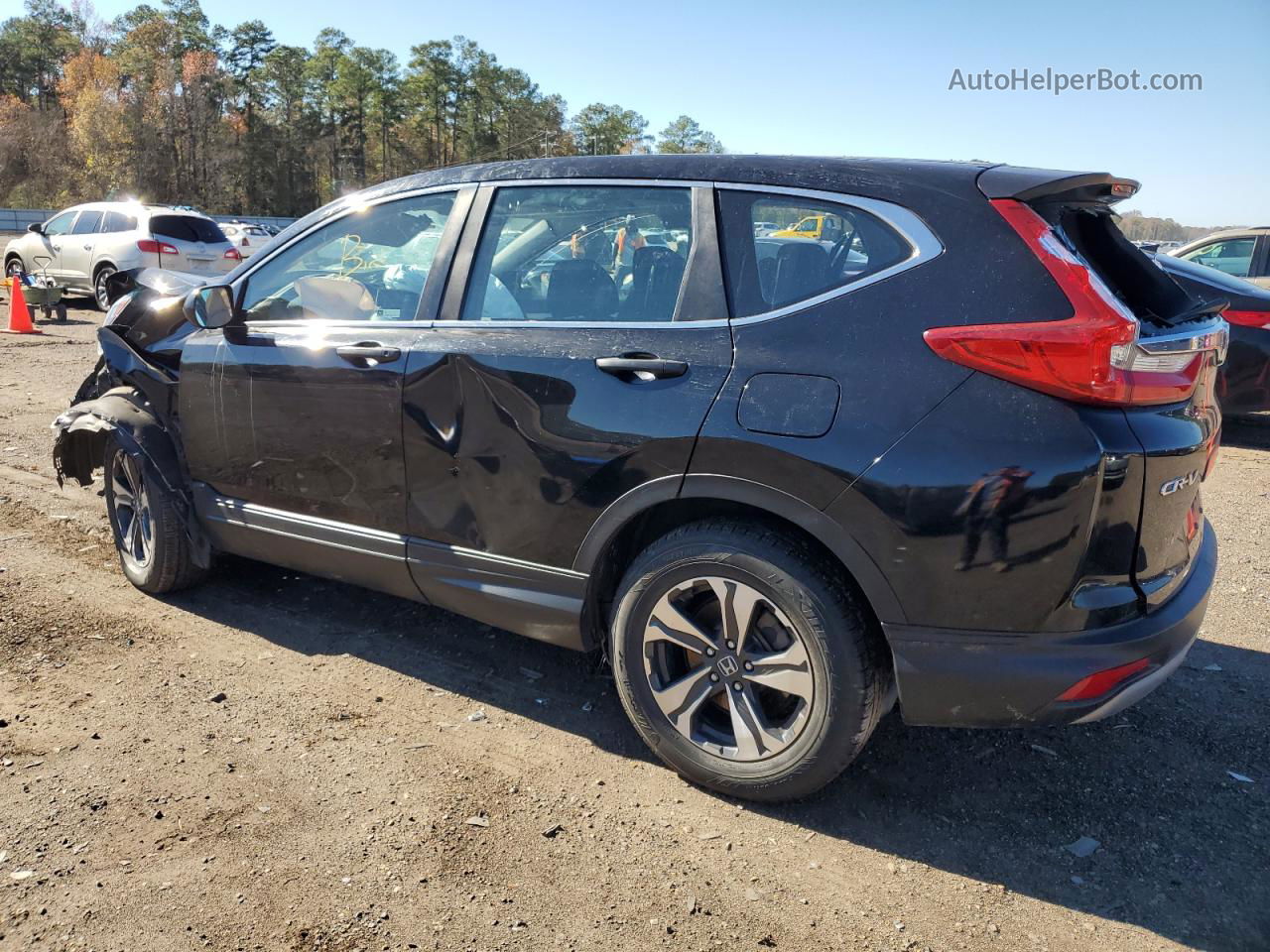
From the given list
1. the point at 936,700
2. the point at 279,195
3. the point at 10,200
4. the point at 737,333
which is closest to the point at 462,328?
the point at 737,333

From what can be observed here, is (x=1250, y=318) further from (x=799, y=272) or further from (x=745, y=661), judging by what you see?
(x=745, y=661)

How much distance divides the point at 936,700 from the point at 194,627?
316 centimetres

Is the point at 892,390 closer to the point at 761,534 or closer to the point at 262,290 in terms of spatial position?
the point at 761,534

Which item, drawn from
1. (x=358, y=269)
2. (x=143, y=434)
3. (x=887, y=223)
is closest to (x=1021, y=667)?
(x=887, y=223)

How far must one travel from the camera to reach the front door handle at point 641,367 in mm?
2721

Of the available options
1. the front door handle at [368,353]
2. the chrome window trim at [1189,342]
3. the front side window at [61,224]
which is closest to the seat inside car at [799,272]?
the chrome window trim at [1189,342]

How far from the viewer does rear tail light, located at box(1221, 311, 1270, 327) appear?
7152 millimetres

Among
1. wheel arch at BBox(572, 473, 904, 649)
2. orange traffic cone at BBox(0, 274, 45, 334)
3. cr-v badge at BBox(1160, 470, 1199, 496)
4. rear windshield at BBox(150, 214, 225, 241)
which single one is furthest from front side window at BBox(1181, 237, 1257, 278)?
orange traffic cone at BBox(0, 274, 45, 334)

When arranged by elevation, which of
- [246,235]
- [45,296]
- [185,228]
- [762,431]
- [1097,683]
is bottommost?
[1097,683]

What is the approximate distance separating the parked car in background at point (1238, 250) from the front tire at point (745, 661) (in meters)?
9.97

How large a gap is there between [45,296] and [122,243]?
1461 millimetres

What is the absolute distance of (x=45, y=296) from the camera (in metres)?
14.1

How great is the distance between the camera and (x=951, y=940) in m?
2.29

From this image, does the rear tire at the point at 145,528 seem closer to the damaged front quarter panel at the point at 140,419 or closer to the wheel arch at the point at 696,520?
the damaged front quarter panel at the point at 140,419
